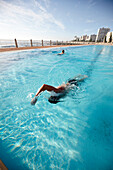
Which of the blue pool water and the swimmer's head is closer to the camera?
the blue pool water

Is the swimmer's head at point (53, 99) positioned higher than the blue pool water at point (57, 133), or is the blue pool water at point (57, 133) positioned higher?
the swimmer's head at point (53, 99)

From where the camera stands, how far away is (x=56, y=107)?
306 cm

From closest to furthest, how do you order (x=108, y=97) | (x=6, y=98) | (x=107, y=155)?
(x=107, y=155) < (x=6, y=98) < (x=108, y=97)

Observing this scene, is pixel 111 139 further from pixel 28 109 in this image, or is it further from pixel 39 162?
pixel 28 109

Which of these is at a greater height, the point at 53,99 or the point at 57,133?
the point at 53,99

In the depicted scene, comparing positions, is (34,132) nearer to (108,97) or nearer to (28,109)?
(28,109)

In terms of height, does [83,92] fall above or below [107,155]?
above

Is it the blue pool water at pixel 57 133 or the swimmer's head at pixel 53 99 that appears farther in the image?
the swimmer's head at pixel 53 99

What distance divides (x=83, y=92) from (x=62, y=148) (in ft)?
8.51

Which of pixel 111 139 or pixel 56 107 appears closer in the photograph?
pixel 111 139

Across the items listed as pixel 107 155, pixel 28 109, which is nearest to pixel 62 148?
pixel 107 155

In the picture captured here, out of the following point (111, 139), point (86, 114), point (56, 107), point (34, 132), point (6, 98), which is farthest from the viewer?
point (6, 98)

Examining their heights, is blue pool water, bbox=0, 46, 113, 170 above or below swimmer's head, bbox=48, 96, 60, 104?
below

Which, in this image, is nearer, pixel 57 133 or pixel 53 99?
pixel 57 133
